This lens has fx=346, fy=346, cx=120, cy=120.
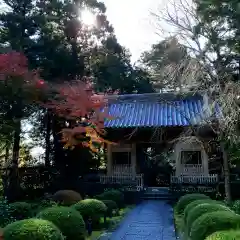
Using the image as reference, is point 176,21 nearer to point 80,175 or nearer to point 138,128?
point 138,128

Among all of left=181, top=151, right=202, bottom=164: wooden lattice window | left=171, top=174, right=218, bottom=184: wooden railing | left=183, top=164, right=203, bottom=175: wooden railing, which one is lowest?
left=171, top=174, right=218, bottom=184: wooden railing

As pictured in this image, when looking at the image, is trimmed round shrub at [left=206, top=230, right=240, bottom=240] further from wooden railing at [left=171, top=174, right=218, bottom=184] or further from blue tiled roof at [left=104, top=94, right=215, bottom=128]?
blue tiled roof at [left=104, top=94, right=215, bottom=128]

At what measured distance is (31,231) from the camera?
566 centimetres

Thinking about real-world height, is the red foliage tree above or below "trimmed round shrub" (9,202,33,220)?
above

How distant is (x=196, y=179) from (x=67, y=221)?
436 inches

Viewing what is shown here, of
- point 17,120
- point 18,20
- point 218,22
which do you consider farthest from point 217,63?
point 18,20

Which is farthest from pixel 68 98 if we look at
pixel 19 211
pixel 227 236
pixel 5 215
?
pixel 227 236

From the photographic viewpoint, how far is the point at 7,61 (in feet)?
35.4

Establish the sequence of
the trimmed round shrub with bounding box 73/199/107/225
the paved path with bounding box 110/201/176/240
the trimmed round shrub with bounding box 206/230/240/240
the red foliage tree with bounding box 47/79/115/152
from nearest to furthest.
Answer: the trimmed round shrub with bounding box 206/230/240/240, the paved path with bounding box 110/201/176/240, the trimmed round shrub with bounding box 73/199/107/225, the red foliage tree with bounding box 47/79/115/152

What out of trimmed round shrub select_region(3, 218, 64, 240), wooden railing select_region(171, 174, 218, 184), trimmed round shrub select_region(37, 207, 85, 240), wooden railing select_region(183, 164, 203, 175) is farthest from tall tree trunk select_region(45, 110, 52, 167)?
trimmed round shrub select_region(3, 218, 64, 240)

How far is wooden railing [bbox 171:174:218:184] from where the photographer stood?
17080mm

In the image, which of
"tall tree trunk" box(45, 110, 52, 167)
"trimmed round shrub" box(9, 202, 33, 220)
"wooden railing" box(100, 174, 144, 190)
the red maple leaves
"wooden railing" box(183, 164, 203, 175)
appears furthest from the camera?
"tall tree trunk" box(45, 110, 52, 167)

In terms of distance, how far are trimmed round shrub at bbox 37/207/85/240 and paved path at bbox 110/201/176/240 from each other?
1.34 metres

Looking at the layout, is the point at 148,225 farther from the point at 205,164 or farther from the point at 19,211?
the point at 205,164
